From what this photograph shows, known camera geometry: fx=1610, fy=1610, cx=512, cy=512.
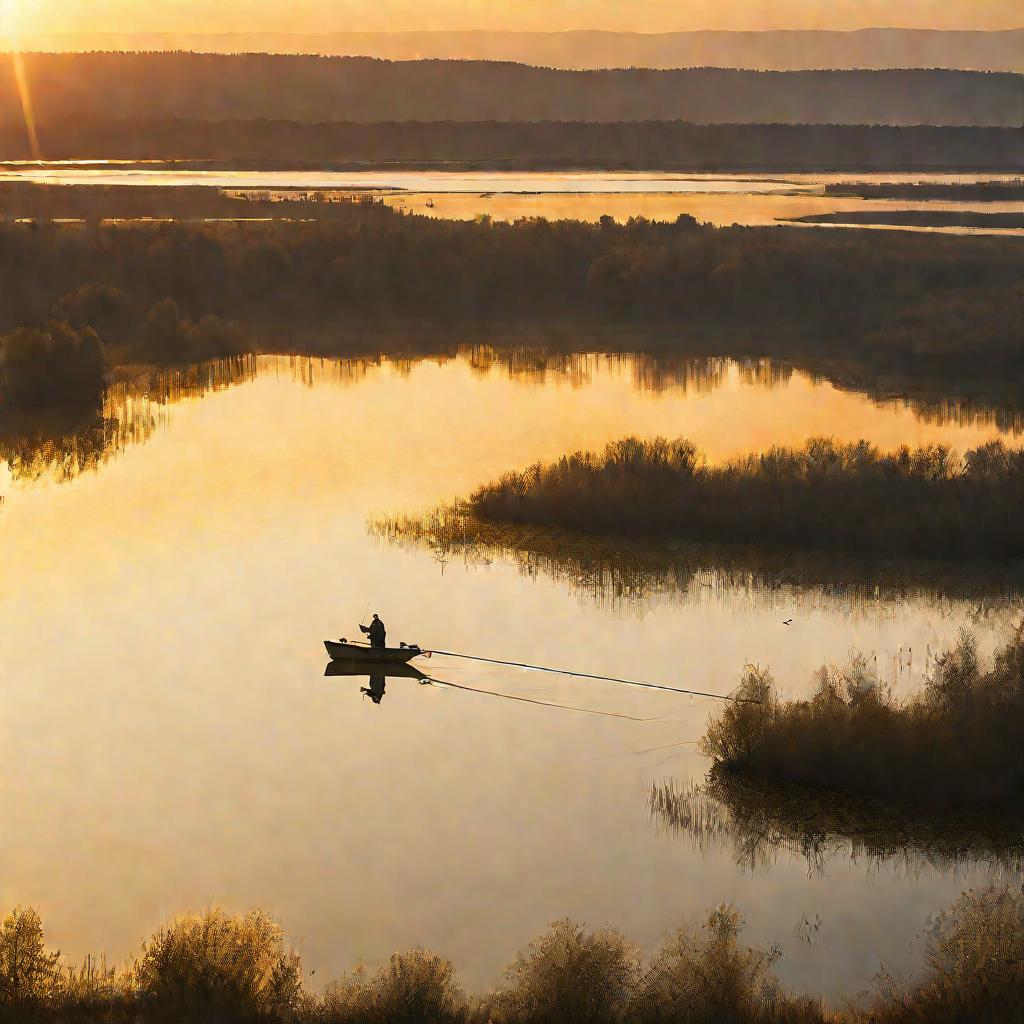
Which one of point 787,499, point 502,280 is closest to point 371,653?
point 787,499

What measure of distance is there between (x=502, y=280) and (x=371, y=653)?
32.7 metres

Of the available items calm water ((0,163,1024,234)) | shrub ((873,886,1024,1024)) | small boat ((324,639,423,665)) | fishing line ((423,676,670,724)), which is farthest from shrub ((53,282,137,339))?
shrub ((873,886,1024,1024))

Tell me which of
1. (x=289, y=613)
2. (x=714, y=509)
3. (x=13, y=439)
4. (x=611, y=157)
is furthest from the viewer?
(x=611, y=157)

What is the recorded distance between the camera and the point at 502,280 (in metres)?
46.9

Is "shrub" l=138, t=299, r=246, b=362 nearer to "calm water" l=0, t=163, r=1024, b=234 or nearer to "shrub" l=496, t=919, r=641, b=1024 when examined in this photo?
"calm water" l=0, t=163, r=1024, b=234

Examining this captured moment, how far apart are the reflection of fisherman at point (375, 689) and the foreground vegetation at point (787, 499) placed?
5.82 meters

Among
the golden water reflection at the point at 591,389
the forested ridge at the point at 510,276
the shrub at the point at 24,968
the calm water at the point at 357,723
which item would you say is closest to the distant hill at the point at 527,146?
the forested ridge at the point at 510,276

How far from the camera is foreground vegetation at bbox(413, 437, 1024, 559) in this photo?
1942 centimetres

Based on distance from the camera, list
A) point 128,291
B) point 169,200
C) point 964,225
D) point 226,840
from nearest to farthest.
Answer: point 226,840 < point 128,291 < point 964,225 < point 169,200

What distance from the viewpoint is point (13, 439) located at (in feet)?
91.8

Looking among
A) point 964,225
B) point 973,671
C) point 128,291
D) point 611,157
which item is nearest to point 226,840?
point 973,671

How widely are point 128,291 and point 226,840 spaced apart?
36320 mm

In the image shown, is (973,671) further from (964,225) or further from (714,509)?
(964,225)

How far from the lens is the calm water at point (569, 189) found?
67.2 m
